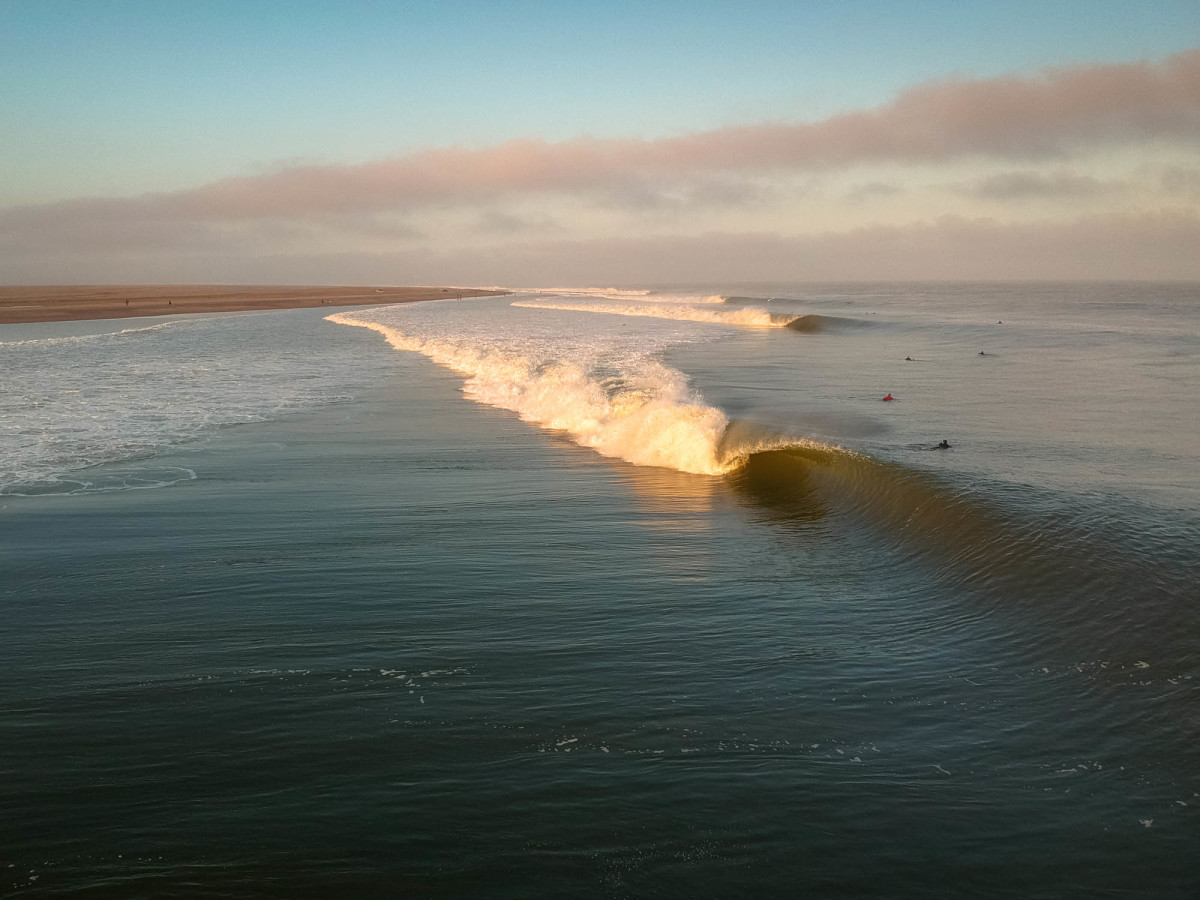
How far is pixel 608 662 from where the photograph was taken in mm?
7695

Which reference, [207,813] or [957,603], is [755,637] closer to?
[957,603]

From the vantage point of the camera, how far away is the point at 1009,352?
38812 mm

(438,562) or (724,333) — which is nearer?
(438,562)

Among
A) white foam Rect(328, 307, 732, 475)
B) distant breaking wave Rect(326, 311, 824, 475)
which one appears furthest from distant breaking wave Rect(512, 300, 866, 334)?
distant breaking wave Rect(326, 311, 824, 475)

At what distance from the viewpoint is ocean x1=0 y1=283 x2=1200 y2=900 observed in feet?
17.0

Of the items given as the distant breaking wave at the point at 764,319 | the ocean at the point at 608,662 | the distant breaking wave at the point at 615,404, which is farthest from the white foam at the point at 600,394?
the distant breaking wave at the point at 764,319

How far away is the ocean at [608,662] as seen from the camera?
5188 millimetres

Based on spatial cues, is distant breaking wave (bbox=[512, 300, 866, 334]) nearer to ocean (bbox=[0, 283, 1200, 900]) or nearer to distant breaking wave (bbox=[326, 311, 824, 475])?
distant breaking wave (bbox=[326, 311, 824, 475])

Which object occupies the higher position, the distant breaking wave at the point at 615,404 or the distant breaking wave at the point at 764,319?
the distant breaking wave at the point at 764,319

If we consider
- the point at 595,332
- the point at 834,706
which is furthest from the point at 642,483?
the point at 595,332

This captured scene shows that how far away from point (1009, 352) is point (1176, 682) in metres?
34.6

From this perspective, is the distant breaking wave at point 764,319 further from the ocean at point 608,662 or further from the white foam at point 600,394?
the ocean at point 608,662

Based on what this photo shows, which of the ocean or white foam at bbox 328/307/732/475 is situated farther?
white foam at bbox 328/307/732/475

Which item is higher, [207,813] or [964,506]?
[964,506]
